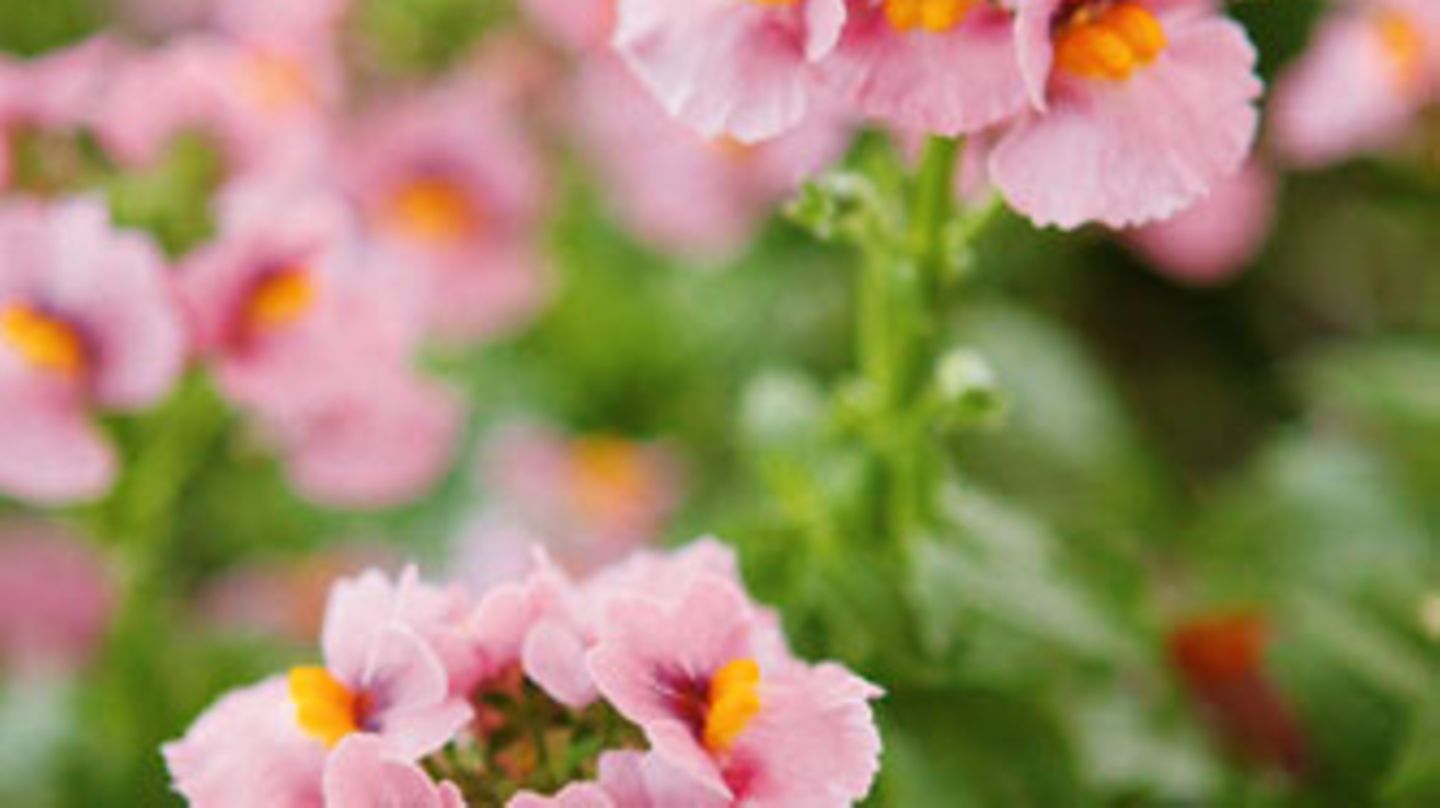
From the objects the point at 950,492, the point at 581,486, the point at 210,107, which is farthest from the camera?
the point at 581,486

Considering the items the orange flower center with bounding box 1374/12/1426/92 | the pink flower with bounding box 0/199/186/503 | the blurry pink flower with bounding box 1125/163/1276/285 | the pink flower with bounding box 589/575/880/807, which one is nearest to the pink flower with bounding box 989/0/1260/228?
the pink flower with bounding box 589/575/880/807

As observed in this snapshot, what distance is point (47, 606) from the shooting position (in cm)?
146

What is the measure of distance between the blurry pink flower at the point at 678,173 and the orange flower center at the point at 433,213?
11 cm

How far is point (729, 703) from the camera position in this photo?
647mm

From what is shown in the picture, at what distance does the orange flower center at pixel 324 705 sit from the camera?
2.21 feet

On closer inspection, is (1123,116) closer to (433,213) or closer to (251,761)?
(251,761)

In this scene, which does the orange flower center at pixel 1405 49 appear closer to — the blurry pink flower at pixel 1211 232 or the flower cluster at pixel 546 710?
the blurry pink flower at pixel 1211 232

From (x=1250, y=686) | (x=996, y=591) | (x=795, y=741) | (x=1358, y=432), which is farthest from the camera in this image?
(x=1358, y=432)

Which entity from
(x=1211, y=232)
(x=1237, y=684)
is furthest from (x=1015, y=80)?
(x=1211, y=232)

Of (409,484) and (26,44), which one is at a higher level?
(26,44)

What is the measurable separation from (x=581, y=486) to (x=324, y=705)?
86 centimetres

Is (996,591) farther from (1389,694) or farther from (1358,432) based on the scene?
(1358,432)

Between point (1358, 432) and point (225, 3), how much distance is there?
85 cm

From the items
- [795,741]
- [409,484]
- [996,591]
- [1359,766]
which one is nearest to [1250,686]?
[1359,766]
